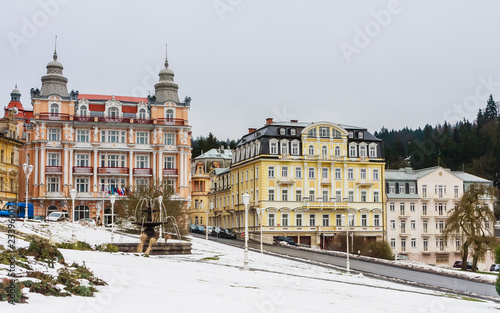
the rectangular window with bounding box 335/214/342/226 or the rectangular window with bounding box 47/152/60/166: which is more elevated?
the rectangular window with bounding box 47/152/60/166

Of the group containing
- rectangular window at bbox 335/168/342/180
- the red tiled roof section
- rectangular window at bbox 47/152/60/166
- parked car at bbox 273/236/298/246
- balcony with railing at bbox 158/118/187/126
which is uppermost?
the red tiled roof section

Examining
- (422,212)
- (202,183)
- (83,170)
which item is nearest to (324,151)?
(422,212)

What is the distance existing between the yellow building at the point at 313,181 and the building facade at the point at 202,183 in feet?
65.1

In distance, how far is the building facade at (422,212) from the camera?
8175 centimetres

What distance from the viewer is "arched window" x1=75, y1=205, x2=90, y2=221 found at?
77125 mm

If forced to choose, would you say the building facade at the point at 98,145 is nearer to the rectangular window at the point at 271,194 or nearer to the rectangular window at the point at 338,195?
the rectangular window at the point at 271,194

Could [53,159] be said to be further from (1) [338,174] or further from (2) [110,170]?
(1) [338,174]

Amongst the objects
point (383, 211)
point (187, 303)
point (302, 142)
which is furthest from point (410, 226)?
point (187, 303)

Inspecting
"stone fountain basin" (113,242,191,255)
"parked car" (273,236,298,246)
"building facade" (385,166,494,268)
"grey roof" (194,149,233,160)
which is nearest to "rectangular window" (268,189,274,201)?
"parked car" (273,236,298,246)

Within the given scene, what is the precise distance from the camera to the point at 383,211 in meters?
81.8

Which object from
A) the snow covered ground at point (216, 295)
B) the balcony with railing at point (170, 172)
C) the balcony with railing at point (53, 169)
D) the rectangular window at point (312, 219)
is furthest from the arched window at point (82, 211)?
the snow covered ground at point (216, 295)

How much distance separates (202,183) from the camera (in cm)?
10531

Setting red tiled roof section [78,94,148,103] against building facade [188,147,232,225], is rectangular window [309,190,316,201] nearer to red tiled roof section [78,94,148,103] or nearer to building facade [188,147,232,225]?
building facade [188,147,232,225]

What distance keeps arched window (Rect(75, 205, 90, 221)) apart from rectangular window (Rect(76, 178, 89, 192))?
205 centimetres
